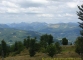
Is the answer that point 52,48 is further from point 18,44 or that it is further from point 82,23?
point 18,44

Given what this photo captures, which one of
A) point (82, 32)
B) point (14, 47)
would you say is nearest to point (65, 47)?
point (14, 47)

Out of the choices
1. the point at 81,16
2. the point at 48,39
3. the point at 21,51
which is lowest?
the point at 21,51

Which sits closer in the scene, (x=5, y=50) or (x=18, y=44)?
(x=5, y=50)

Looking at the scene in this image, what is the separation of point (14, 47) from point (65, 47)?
38352 mm

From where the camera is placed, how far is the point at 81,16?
6212cm

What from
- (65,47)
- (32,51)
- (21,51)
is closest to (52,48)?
(32,51)

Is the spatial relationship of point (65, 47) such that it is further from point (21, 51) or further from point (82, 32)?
point (82, 32)

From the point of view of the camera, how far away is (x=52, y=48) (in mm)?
85125

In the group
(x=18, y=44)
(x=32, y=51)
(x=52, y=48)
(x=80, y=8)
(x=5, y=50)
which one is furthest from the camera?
(x=18, y=44)

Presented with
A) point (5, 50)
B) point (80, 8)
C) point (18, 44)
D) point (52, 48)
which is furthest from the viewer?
point (18, 44)

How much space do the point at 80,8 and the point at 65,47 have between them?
64.3 m

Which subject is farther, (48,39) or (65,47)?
(48,39)

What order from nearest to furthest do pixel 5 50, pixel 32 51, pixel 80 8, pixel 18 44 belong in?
pixel 80 8 → pixel 32 51 → pixel 5 50 → pixel 18 44

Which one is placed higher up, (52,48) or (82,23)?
(82,23)
